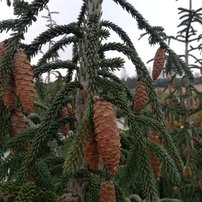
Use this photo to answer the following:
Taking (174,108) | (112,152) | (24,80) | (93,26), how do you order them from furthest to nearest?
(174,108)
(93,26)
(24,80)
(112,152)

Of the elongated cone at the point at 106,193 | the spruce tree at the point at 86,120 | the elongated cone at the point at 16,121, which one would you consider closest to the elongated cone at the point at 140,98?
the spruce tree at the point at 86,120

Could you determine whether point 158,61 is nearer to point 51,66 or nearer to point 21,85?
point 51,66

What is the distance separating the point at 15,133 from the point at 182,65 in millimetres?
1026

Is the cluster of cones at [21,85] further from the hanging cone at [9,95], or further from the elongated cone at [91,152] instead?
the elongated cone at [91,152]

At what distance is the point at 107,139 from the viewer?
4.68ft

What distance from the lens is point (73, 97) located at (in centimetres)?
225

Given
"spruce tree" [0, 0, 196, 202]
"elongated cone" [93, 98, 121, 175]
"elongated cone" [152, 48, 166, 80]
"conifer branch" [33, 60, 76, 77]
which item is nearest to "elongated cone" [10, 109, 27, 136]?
"spruce tree" [0, 0, 196, 202]

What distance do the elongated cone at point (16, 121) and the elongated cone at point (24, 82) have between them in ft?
0.97

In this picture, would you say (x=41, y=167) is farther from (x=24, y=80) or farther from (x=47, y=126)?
(x=24, y=80)

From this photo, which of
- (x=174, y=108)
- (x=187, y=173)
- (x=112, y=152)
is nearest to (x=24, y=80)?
(x=112, y=152)

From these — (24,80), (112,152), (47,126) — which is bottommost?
(112,152)

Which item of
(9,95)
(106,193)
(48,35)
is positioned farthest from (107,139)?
(48,35)

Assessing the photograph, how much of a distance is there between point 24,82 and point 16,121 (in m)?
0.35

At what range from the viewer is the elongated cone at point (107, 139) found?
4.66 feet
